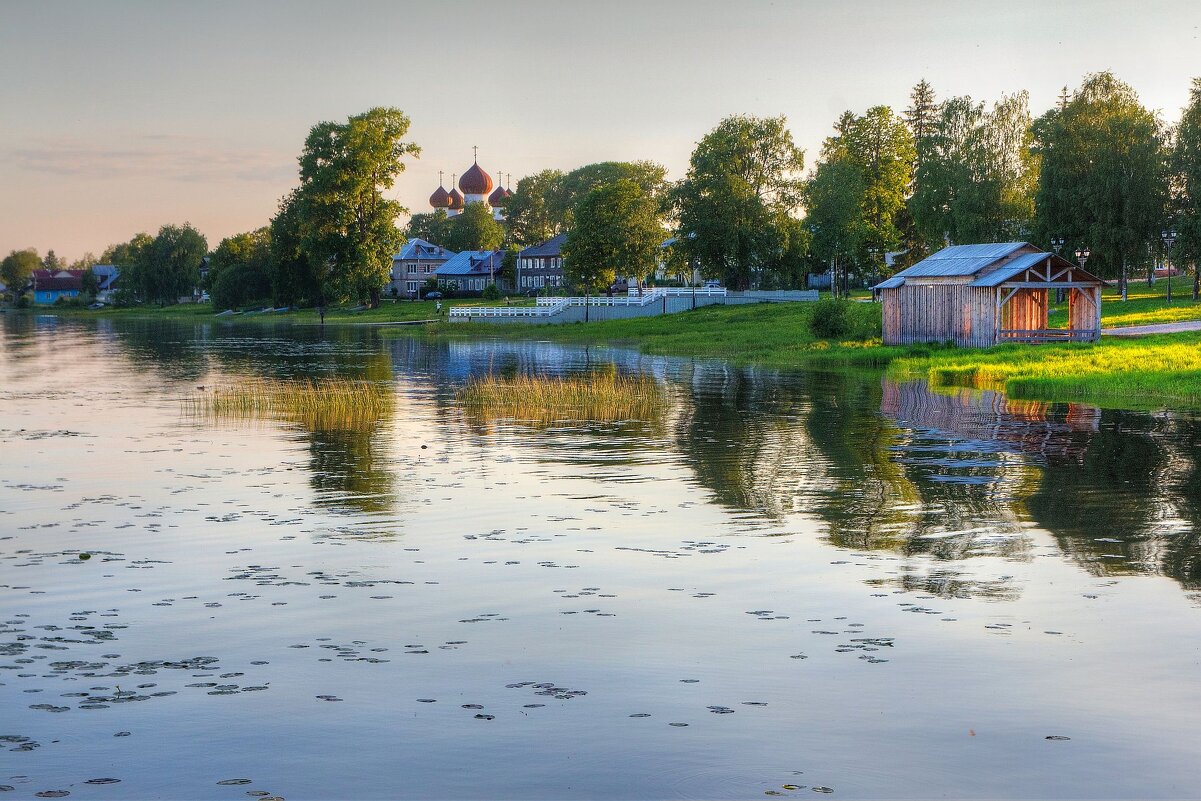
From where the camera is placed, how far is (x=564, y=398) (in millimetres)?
39344

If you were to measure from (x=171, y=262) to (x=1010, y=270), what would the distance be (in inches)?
5661

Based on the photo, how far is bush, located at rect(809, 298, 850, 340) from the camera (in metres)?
64.1

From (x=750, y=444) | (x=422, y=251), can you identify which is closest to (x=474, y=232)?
(x=422, y=251)

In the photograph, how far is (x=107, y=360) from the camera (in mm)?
64750

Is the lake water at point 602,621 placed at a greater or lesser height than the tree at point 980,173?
lesser

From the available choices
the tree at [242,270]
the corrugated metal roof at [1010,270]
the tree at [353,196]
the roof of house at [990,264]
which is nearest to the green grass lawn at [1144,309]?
the roof of house at [990,264]

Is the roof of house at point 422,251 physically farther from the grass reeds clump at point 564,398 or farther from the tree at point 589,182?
the grass reeds clump at point 564,398

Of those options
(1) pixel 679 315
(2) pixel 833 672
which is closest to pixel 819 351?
(1) pixel 679 315

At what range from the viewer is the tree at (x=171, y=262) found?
570 feet

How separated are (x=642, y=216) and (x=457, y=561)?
86.3 metres

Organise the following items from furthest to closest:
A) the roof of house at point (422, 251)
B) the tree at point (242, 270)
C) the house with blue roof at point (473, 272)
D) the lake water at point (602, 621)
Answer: the roof of house at point (422, 251), the house with blue roof at point (473, 272), the tree at point (242, 270), the lake water at point (602, 621)

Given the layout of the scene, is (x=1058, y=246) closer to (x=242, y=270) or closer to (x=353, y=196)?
(x=353, y=196)

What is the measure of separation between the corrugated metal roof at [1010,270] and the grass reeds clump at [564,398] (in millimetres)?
17199

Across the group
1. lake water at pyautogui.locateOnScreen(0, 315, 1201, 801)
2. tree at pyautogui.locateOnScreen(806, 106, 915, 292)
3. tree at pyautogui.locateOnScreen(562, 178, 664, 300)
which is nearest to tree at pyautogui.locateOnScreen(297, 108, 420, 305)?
tree at pyautogui.locateOnScreen(562, 178, 664, 300)
